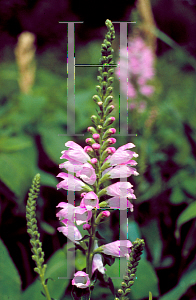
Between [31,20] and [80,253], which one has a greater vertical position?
[31,20]

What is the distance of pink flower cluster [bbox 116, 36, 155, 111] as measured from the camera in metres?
2.24

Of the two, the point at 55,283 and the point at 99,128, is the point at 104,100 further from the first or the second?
the point at 55,283

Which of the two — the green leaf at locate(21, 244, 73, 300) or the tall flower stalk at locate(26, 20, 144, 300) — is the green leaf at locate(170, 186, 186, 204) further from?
the tall flower stalk at locate(26, 20, 144, 300)

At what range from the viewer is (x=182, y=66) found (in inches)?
250

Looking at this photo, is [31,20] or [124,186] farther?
[31,20]

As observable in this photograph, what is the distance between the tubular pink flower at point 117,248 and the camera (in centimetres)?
72

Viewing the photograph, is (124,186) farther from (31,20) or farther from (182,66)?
(31,20)

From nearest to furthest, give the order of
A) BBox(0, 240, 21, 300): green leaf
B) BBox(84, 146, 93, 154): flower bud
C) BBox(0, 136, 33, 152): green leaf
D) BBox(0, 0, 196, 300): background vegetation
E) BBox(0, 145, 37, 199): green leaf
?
BBox(84, 146, 93, 154): flower bud → BBox(0, 240, 21, 300): green leaf → BBox(0, 0, 196, 300): background vegetation → BBox(0, 145, 37, 199): green leaf → BBox(0, 136, 33, 152): green leaf

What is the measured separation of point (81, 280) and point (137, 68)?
1.81m

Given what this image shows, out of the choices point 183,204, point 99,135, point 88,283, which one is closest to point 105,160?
point 99,135

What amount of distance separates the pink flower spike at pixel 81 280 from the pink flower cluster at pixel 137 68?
166 centimetres

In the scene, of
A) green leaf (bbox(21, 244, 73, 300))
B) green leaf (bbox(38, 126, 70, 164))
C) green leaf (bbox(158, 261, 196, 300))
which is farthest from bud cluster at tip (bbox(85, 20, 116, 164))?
green leaf (bbox(38, 126, 70, 164))

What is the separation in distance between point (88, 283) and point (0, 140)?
1052 millimetres

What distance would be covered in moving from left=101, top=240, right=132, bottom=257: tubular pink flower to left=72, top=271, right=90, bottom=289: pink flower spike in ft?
0.25
